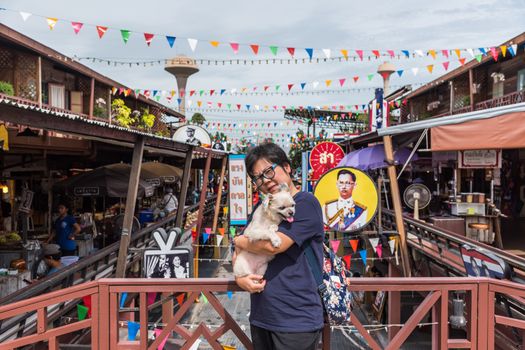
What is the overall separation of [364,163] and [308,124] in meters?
21.1

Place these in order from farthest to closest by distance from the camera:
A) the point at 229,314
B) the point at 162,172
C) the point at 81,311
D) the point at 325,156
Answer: the point at 162,172 < the point at 325,156 < the point at 81,311 < the point at 229,314

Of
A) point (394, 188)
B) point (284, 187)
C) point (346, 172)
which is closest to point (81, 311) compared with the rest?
point (284, 187)

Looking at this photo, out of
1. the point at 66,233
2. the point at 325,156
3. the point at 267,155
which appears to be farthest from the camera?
the point at 325,156

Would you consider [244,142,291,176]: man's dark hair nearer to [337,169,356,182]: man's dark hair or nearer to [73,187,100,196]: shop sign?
[337,169,356,182]: man's dark hair

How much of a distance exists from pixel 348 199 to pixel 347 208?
0.17 m

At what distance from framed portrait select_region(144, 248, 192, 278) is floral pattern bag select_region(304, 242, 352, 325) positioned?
4723 mm

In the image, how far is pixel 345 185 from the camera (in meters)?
8.00

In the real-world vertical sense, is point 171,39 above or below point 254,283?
above

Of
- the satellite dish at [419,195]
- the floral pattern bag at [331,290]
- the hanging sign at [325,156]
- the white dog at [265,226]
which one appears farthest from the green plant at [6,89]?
the floral pattern bag at [331,290]

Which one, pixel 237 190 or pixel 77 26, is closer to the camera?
pixel 77 26

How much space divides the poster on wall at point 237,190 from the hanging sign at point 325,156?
2.33 metres

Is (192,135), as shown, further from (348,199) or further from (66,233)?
(348,199)

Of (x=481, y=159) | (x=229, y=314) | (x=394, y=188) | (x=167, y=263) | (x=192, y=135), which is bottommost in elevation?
(x=167, y=263)

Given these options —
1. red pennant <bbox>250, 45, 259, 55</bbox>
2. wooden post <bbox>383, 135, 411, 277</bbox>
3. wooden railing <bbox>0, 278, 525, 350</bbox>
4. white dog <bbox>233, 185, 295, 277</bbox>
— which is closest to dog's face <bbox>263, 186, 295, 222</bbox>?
white dog <bbox>233, 185, 295, 277</bbox>
